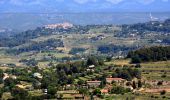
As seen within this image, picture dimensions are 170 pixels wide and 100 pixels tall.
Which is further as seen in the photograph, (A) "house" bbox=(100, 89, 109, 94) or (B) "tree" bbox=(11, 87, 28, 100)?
(A) "house" bbox=(100, 89, 109, 94)

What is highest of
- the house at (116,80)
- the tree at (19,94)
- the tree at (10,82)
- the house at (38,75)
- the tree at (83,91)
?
the tree at (83,91)

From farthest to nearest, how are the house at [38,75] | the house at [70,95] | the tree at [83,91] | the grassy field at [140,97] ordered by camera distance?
1. the house at [38,75]
2. the tree at [83,91]
3. the house at [70,95]
4. the grassy field at [140,97]

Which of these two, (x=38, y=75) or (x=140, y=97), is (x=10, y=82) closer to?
(x=38, y=75)

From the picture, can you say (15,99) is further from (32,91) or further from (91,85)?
(91,85)

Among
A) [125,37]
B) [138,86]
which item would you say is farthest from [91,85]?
[125,37]

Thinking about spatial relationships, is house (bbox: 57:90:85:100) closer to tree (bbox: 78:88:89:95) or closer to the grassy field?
tree (bbox: 78:88:89:95)

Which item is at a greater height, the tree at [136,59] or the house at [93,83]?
the tree at [136,59]

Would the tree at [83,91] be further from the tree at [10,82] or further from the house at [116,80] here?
the tree at [10,82]

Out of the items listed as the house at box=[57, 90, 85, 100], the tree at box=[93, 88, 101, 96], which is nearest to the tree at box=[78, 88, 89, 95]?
the house at box=[57, 90, 85, 100]

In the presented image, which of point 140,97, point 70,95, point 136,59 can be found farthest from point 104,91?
point 136,59

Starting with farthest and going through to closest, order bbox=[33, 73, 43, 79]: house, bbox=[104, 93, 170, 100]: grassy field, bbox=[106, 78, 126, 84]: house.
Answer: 1. bbox=[33, 73, 43, 79]: house
2. bbox=[106, 78, 126, 84]: house
3. bbox=[104, 93, 170, 100]: grassy field

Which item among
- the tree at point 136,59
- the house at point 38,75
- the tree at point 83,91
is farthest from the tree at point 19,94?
the tree at point 136,59
